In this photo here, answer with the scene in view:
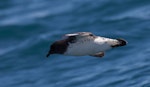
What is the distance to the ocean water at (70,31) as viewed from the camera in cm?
1767

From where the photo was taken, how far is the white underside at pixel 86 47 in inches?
514

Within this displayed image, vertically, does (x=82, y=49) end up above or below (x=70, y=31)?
below

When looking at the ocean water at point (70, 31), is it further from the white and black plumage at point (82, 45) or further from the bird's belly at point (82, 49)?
the bird's belly at point (82, 49)

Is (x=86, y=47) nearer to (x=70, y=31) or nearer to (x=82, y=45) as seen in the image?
(x=82, y=45)

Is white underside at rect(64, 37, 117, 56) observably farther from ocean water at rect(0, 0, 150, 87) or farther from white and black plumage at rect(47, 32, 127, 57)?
ocean water at rect(0, 0, 150, 87)

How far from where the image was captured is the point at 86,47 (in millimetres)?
13078

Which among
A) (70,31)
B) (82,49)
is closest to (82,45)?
(82,49)

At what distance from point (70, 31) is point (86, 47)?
33.1 feet

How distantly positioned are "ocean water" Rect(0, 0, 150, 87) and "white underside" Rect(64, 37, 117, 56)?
7.61 ft

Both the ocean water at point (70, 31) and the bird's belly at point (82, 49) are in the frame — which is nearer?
the bird's belly at point (82, 49)

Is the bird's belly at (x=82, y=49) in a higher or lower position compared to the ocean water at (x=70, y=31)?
lower

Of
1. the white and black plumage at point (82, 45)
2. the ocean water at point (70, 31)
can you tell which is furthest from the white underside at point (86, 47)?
the ocean water at point (70, 31)

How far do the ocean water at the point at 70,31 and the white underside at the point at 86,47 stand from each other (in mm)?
2320

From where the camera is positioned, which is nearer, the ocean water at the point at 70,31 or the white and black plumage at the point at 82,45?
the white and black plumage at the point at 82,45
